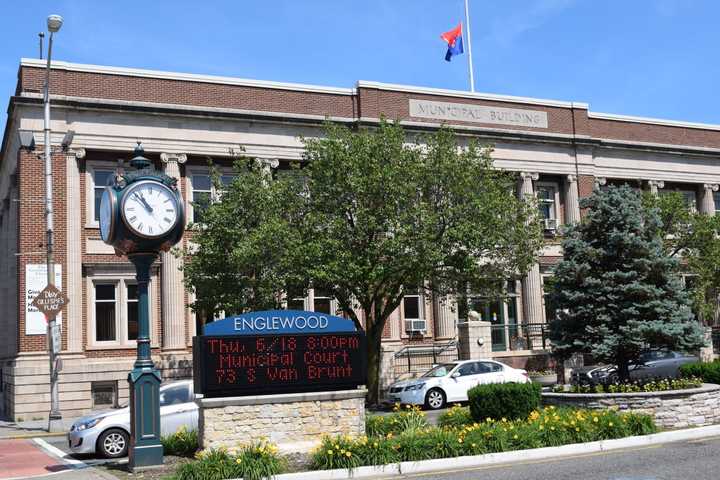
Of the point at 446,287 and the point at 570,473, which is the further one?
the point at 446,287

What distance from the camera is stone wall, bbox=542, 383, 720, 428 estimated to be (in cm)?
1539

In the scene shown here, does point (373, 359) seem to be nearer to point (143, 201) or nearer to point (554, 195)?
point (143, 201)

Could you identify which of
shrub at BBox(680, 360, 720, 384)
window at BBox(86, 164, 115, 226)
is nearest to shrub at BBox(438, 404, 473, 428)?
shrub at BBox(680, 360, 720, 384)

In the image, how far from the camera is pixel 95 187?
29.1 m

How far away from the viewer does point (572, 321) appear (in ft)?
58.4

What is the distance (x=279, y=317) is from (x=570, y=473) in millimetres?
5305

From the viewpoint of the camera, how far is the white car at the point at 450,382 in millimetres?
23750

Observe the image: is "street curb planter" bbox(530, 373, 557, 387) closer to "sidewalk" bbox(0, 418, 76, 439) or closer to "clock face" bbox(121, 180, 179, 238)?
"sidewalk" bbox(0, 418, 76, 439)

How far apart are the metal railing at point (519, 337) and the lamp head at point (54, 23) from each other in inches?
820

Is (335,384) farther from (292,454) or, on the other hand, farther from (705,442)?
(705,442)

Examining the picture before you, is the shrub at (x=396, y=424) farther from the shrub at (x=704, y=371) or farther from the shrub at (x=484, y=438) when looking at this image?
the shrub at (x=704, y=371)

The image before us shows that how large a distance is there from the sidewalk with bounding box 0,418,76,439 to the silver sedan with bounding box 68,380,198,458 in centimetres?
675

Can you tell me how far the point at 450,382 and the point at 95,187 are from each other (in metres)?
14.5

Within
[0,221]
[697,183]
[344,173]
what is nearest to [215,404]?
[344,173]
